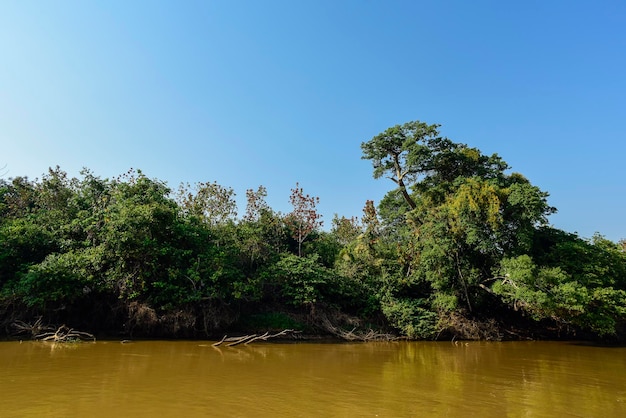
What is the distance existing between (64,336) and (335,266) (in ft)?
39.2

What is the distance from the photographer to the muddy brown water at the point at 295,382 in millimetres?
6479

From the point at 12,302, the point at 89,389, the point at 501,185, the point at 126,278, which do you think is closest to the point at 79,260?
the point at 126,278

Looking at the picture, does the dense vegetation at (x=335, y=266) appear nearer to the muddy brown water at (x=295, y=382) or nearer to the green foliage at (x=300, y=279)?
the green foliage at (x=300, y=279)

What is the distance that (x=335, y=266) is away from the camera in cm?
2011

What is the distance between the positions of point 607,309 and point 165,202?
19148mm

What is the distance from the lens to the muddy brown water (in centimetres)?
648

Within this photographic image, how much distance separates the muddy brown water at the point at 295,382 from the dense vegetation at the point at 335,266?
2.14m

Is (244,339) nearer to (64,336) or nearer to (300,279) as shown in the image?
(300,279)

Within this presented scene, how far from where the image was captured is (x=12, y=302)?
14242mm

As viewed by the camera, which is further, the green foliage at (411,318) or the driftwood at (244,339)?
the green foliage at (411,318)

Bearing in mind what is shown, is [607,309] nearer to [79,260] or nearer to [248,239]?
[248,239]

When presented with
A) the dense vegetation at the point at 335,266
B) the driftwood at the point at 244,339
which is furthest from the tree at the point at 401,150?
the driftwood at the point at 244,339

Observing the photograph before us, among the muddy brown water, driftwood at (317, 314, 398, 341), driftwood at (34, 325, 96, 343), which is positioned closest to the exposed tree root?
driftwood at (317, 314, 398, 341)

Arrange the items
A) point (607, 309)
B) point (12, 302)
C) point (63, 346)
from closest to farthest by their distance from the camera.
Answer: point (63, 346), point (12, 302), point (607, 309)
